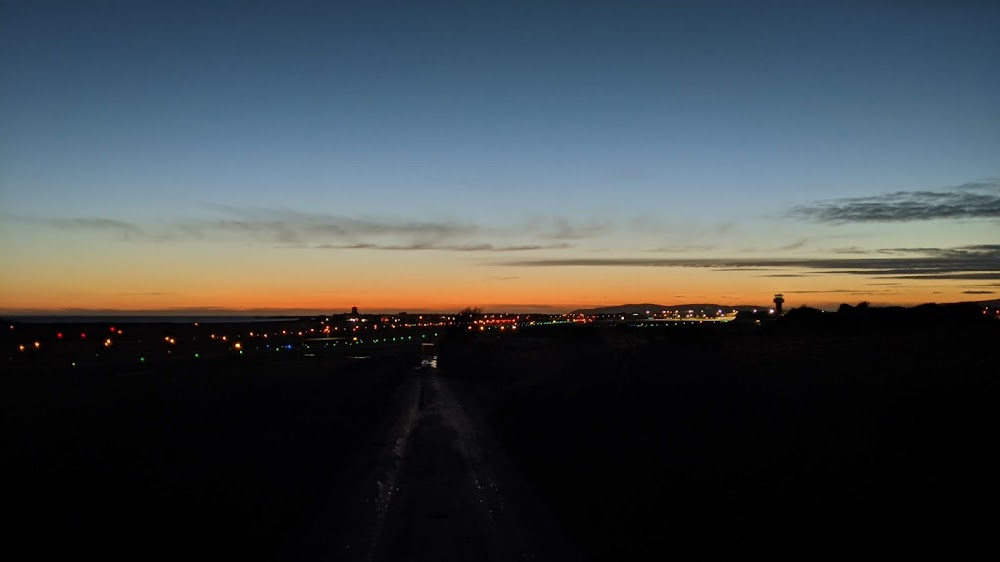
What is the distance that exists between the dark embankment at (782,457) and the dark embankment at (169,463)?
4.97 metres

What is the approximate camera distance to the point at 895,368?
986 inches

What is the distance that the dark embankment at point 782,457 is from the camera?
11133 mm

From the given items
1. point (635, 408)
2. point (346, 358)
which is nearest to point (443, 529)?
point (635, 408)

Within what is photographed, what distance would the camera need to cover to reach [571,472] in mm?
19203

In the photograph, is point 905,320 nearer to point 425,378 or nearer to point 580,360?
point 580,360

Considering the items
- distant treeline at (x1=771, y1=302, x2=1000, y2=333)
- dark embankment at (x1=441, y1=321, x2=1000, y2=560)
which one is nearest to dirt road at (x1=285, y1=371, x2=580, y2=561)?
dark embankment at (x1=441, y1=321, x2=1000, y2=560)

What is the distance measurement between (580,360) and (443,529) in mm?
40757

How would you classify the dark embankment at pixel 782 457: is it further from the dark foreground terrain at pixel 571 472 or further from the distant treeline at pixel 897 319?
the distant treeline at pixel 897 319

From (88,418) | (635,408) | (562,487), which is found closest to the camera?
(562,487)

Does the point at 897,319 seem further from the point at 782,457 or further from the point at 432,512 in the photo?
the point at 432,512

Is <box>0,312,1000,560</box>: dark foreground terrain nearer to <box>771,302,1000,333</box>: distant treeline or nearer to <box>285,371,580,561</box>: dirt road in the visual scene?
<box>285,371,580,561</box>: dirt road

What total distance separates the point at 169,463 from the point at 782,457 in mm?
12144

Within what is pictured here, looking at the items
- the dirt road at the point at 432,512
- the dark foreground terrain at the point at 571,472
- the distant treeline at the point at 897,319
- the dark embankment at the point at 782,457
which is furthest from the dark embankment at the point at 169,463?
the distant treeline at the point at 897,319

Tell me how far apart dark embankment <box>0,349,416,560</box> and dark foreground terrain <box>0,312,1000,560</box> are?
0.07 metres
